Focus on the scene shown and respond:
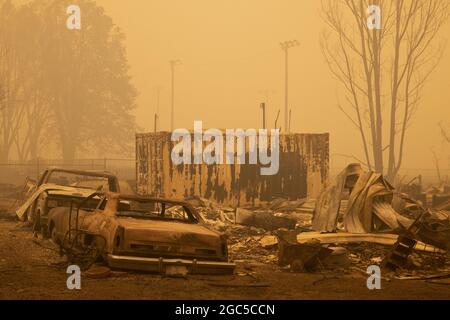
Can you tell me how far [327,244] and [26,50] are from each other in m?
53.1

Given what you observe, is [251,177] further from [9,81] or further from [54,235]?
[9,81]

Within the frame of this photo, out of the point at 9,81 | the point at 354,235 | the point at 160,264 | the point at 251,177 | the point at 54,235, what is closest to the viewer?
the point at 160,264

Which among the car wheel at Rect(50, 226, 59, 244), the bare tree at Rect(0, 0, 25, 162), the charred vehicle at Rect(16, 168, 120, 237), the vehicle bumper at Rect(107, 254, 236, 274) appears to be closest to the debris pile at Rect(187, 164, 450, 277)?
the vehicle bumper at Rect(107, 254, 236, 274)

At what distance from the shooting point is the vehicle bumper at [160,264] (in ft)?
29.0

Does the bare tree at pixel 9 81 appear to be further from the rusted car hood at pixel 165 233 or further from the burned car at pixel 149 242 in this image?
the rusted car hood at pixel 165 233

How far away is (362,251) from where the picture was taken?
12.4 meters

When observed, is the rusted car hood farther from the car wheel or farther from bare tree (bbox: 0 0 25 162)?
bare tree (bbox: 0 0 25 162)

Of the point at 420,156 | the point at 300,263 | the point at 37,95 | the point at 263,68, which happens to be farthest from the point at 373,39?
the point at 263,68

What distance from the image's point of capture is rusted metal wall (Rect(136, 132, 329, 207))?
846 inches

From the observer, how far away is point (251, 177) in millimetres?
21562

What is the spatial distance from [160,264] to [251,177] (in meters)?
12.8

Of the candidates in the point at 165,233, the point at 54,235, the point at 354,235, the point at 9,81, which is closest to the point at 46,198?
the point at 54,235

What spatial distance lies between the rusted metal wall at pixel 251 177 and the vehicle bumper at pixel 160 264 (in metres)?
11.9
